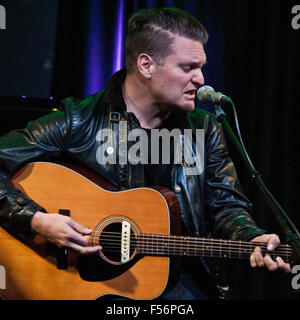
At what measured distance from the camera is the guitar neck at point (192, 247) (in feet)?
6.79

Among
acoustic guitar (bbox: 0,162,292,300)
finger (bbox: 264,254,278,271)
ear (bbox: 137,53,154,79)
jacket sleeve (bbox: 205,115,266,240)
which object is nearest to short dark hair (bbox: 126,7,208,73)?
ear (bbox: 137,53,154,79)

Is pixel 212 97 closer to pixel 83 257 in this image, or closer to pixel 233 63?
pixel 83 257

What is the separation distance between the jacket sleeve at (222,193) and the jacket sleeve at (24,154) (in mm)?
930

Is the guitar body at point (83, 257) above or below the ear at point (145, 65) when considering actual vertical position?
below

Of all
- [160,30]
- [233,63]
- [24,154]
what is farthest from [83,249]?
[233,63]

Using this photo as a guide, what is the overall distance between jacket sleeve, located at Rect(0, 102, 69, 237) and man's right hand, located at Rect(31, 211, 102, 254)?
0.19ft

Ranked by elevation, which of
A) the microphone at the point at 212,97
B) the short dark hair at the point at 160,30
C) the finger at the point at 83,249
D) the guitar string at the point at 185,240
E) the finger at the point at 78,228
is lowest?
the finger at the point at 83,249

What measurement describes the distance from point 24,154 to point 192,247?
1.05 m

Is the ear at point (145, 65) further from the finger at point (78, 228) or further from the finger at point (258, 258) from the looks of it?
the finger at point (258, 258)

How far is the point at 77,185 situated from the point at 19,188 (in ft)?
1.02

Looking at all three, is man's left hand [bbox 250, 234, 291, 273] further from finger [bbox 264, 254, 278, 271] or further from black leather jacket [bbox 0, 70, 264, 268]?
black leather jacket [bbox 0, 70, 264, 268]

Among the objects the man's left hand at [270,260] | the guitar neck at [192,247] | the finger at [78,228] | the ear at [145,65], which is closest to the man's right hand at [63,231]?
the finger at [78,228]

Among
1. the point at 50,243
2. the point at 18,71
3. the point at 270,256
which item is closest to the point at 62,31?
the point at 18,71

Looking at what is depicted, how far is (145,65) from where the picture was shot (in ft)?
8.04
